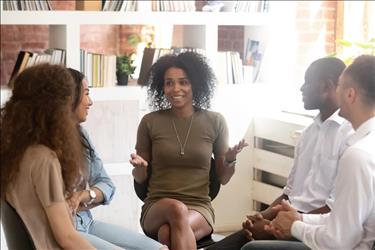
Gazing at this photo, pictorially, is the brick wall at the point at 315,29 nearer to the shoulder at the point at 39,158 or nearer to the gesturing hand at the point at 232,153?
the gesturing hand at the point at 232,153

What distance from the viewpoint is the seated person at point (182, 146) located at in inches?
158

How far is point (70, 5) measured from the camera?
8.71 metres

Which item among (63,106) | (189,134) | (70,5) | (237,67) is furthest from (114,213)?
(70,5)

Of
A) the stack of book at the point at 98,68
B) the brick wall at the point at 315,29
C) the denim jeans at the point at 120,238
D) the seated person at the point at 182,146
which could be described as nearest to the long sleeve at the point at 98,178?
the denim jeans at the point at 120,238

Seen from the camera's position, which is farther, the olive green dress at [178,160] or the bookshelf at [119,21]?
the bookshelf at [119,21]

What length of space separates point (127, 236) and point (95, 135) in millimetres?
2112

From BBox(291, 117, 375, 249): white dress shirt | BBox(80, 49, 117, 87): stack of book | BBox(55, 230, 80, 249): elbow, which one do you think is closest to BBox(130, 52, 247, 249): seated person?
BBox(291, 117, 375, 249): white dress shirt

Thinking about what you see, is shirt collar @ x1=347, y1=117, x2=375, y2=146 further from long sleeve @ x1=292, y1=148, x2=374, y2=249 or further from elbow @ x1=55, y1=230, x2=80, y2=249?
elbow @ x1=55, y1=230, x2=80, y2=249

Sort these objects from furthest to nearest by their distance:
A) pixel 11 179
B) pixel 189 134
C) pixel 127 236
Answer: pixel 189 134 < pixel 127 236 < pixel 11 179

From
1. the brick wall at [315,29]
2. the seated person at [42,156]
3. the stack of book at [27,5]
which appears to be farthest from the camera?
the brick wall at [315,29]

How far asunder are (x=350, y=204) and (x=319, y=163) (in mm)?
1027

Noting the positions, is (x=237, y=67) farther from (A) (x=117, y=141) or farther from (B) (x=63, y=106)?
(B) (x=63, y=106)

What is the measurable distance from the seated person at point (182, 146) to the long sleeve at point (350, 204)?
3.49 ft

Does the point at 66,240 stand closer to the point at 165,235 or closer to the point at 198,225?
the point at 165,235
